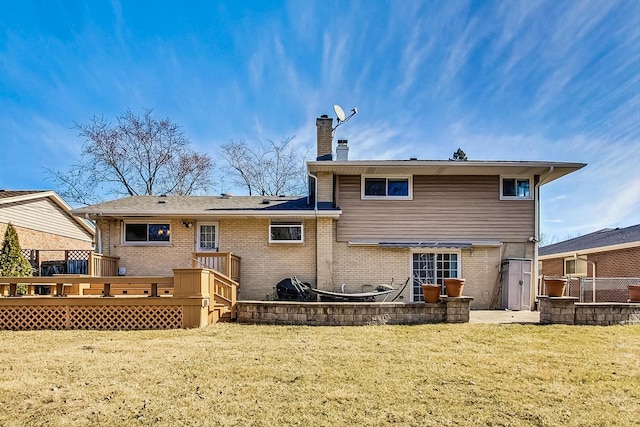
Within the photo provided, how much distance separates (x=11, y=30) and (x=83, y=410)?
54.7ft

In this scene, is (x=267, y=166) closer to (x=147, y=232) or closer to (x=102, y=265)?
(x=147, y=232)

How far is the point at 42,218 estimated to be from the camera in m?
18.0

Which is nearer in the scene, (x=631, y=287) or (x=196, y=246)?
(x=631, y=287)

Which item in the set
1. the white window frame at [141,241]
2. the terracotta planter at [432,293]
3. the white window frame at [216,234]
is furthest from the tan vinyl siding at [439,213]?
the white window frame at [141,241]

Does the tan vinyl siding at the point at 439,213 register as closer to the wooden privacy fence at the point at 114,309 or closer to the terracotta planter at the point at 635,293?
the terracotta planter at the point at 635,293

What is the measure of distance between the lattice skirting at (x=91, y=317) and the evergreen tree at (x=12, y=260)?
564cm

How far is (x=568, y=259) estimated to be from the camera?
19.8 m


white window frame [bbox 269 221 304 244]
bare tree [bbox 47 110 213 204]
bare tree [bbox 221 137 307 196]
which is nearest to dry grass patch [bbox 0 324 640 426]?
white window frame [bbox 269 221 304 244]

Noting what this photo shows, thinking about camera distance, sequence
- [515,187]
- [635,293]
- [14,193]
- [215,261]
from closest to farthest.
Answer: [635,293], [215,261], [515,187], [14,193]

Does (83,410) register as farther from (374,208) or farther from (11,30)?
(11,30)

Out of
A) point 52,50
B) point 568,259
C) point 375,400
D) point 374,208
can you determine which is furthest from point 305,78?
point 568,259

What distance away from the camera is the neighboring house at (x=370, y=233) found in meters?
12.0

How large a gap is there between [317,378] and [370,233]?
25.3ft

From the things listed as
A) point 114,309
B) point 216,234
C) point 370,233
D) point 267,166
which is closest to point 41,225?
point 216,234
